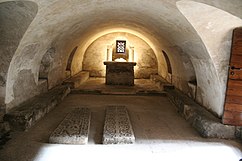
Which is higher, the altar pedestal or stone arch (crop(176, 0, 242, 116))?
stone arch (crop(176, 0, 242, 116))

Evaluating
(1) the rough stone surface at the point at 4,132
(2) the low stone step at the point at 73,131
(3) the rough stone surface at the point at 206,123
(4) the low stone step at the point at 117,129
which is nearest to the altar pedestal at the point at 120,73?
(4) the low stone step at the point at 117,129

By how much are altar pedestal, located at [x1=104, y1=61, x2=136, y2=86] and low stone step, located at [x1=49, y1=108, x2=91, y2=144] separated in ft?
17.6

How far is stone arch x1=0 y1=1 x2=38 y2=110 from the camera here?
3596 mm

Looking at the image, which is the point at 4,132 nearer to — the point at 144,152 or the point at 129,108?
the point at 144,152

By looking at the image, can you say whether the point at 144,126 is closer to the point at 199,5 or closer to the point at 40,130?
the point at 40,130

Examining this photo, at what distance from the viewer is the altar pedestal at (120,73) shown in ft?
34.9

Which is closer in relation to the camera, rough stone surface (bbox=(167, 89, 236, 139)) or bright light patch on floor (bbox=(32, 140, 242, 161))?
bright light patch on floor (bbox=(32, 140, 242, 161))

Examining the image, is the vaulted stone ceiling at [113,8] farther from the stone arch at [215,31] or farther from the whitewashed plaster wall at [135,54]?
the whitewashed plaster wall at [135,54]

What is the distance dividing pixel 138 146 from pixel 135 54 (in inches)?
398

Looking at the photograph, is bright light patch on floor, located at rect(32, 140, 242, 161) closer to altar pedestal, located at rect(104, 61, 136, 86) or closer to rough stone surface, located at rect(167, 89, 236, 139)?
rough stone surface, located at rect(167, 89, 236, 139)

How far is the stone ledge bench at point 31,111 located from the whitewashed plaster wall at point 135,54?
702cm

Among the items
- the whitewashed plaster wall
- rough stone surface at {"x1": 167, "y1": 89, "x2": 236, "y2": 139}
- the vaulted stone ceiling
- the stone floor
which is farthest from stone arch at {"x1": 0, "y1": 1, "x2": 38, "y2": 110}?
the whitewashed plaster wall

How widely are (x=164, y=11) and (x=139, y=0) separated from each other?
579mm

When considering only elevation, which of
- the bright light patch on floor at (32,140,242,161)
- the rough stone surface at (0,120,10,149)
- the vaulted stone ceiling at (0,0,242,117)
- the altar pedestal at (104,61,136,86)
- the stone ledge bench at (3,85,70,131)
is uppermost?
the vaulted stone ceiling at (0,0,242,117)
